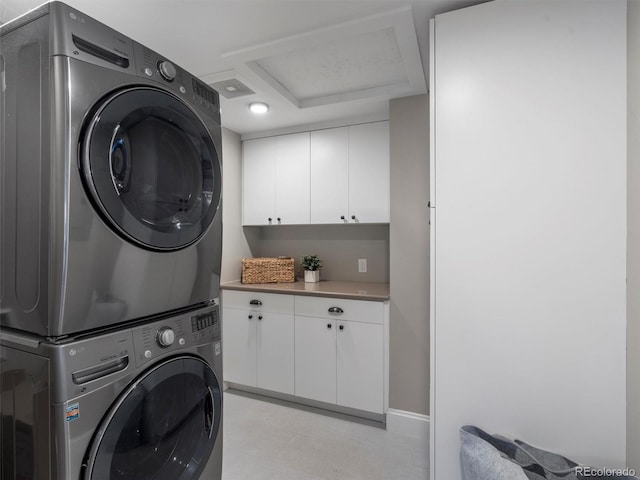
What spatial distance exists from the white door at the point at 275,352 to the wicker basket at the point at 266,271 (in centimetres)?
37

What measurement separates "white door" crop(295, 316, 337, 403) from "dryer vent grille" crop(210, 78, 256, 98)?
1.69m

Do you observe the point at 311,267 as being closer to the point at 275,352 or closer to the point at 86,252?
the point at 275,352

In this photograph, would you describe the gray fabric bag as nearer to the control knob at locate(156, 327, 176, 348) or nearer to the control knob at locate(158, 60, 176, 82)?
the control knob at locate(156, 327, 176, 348)

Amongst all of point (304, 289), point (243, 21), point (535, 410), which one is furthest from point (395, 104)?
point (535, 410)

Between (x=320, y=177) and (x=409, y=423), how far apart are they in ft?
6.58

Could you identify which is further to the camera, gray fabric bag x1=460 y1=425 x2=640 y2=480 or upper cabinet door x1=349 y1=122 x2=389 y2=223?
upper cabinet door x1=349 y1=122 x2=389 y2=223

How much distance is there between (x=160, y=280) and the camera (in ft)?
3.37

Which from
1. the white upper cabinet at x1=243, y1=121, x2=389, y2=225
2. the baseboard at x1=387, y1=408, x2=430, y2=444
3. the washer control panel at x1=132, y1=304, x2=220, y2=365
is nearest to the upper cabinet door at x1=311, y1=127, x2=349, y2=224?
the white upper cabinet at x1=243, y1=121, x2=389, y2=225

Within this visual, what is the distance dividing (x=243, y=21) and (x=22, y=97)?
102cm

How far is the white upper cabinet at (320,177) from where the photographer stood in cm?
262

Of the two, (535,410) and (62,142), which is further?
(535,410)

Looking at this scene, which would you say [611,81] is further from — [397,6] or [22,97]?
[22,97]

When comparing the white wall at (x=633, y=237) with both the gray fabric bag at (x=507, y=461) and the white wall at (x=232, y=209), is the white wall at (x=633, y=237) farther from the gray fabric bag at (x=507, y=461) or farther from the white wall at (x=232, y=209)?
the white wall at (x=232, y=209)

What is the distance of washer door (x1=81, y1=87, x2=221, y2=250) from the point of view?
33.5 inches
